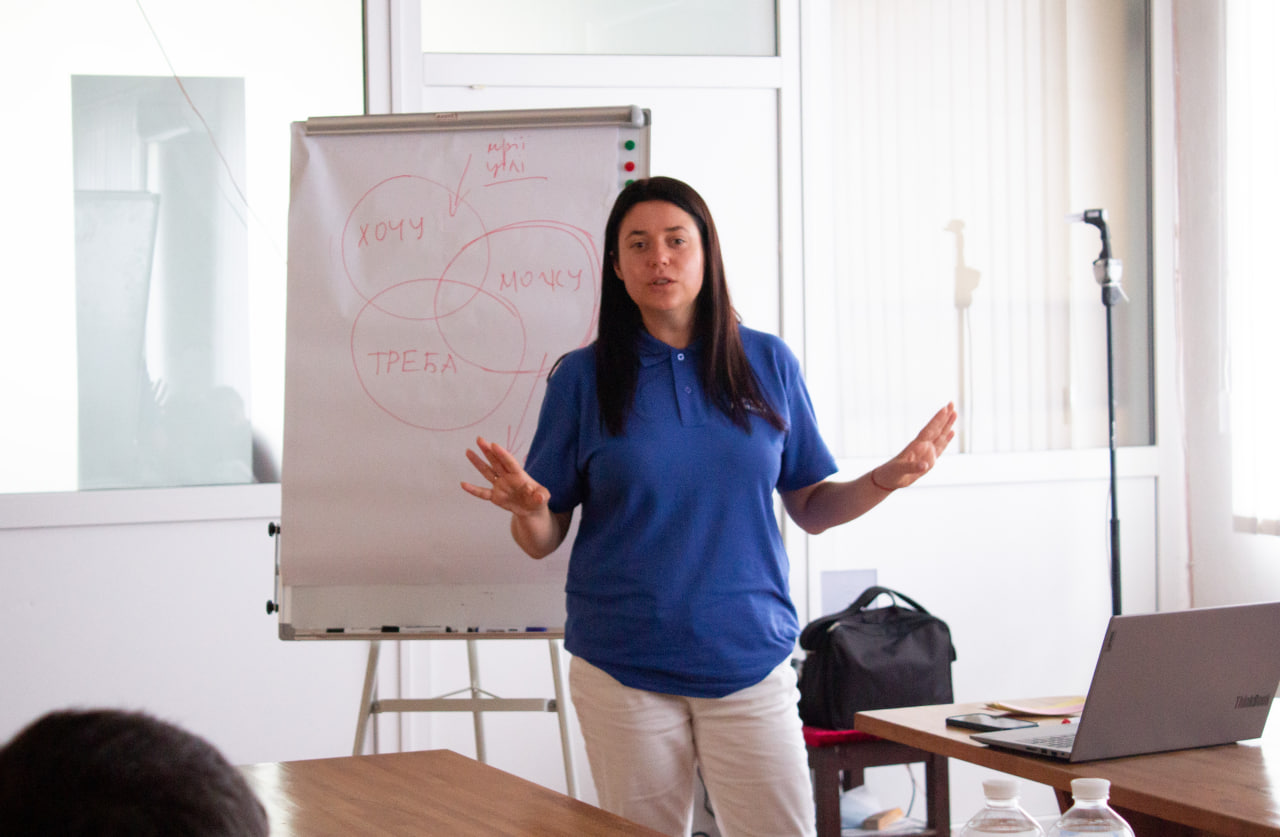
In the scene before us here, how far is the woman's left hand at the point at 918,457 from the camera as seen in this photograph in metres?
1.71

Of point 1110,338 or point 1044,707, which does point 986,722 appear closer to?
point 1044,707

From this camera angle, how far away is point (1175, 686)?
1.47 m

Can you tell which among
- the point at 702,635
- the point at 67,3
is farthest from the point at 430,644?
the point at 67,3

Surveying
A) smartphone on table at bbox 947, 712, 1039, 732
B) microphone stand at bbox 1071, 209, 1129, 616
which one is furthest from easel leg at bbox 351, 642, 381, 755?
microphone stand at bbox 1071, 209, 1129, 616

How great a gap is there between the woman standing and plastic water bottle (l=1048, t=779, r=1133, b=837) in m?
0.54

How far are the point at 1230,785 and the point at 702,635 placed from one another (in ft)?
2.20

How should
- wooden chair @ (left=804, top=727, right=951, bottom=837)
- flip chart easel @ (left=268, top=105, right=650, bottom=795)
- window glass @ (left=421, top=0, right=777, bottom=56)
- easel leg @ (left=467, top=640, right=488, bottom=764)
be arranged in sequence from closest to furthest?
1. flip chart easel @ (left=268, top=105, right=650, bottom=795)
2. easel leg @ (left=467, top=640, right=488, bottom=764)
3. wooden chair @ (left=804, top=727, right=951, bottom=837)
4. window glass @ (left=421, top=0, right=777, bottom=56)

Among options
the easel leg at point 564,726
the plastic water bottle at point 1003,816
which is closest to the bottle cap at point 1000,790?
the plastic water bottle at point 1003,816

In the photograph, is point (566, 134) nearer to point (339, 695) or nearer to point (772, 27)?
point (772, 27)

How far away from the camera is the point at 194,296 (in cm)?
298

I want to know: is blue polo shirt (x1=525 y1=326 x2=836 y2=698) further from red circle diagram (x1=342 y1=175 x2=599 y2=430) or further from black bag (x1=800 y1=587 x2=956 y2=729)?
black bag (x1=800 y1=587 x2=956 y2=729)

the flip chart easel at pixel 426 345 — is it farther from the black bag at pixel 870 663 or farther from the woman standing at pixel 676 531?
the black bag at pixel 870 663

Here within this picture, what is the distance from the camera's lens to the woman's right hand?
1681 millimetres

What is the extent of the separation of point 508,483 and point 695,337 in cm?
38
